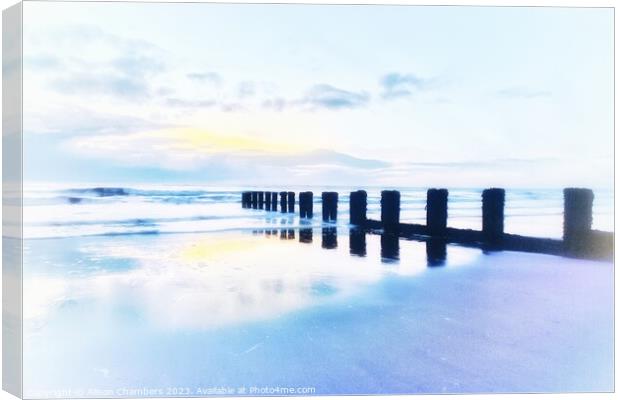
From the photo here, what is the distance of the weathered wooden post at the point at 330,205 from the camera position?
3.50 m

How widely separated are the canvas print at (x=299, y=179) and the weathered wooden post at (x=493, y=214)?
44mm

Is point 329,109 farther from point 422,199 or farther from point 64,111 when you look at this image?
point 64,111

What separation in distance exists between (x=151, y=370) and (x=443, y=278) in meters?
1.84

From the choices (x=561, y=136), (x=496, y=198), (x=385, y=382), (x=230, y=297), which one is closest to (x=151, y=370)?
(x=230, y=297)

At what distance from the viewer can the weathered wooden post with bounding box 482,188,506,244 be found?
3076mm

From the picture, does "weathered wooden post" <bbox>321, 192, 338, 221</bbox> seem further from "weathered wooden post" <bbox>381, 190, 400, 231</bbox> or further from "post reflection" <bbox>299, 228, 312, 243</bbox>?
"weathered wooden post" <bbox>381, 190, 400, 231</bbox>

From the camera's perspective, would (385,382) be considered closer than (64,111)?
Yes

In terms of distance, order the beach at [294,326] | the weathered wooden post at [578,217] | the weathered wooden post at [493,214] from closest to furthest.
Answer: the beach at [294,326], the weathered wooden post at [578,217], the weathered wooden post at [493,214]

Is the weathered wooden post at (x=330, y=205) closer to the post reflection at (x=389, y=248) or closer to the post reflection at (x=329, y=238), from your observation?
the post reflection at (x=329, y=238)

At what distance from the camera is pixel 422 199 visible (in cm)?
338

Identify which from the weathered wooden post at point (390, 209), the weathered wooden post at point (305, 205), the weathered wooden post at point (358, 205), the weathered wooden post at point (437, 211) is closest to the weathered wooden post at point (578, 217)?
the weathered wooden post at point (437, 211)

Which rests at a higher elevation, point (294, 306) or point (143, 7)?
point (143, 7)

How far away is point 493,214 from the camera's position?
3.28m

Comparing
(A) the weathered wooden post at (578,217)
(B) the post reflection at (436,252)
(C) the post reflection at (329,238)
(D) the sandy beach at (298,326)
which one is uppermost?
(A) the weathered wooden post at (578,217)
